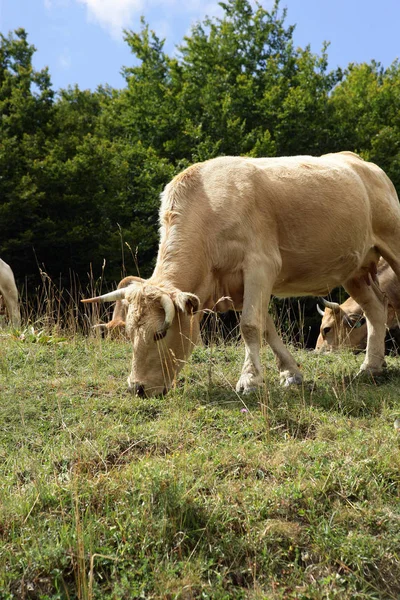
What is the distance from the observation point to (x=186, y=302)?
6.15 m

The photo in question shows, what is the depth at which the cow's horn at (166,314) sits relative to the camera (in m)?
5.93

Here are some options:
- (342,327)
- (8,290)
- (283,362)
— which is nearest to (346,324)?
(342,327)

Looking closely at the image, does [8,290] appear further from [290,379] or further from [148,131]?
[148,131]

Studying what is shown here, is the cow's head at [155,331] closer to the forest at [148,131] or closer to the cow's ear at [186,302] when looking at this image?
the cow's ear at [186,302]

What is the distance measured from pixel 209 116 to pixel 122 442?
798 inches

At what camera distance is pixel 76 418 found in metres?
5.69

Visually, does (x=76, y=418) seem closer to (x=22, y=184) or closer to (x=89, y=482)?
(x=89, y=482)

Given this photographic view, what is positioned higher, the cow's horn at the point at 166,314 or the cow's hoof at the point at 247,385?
the cow's horn at the point at 166,314

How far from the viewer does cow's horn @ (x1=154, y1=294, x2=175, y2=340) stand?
19.5 feet

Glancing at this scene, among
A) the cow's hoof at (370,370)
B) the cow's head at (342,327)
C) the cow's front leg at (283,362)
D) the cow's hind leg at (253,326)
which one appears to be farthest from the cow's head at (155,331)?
the cow's head at (342,327)

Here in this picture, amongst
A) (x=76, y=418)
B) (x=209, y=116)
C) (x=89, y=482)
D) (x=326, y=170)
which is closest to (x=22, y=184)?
(x=209, y=116)

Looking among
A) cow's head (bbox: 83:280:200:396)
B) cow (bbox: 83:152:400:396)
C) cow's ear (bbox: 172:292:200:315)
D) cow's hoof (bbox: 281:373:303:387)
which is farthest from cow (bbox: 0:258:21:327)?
cow's ear (bbox: 172:292:200:315)

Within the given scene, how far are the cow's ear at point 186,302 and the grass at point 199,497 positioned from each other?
788 millimetres

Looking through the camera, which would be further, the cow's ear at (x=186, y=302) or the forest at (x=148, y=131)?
the forest at (x=148, y=131)
